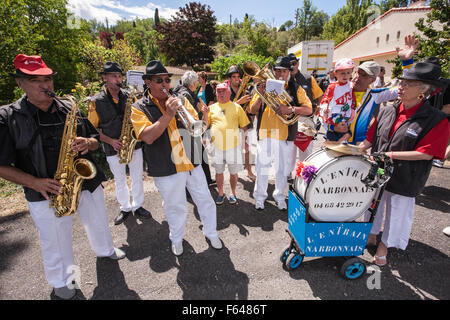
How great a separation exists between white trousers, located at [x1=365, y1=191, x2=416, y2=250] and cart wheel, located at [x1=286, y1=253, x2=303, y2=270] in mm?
1024

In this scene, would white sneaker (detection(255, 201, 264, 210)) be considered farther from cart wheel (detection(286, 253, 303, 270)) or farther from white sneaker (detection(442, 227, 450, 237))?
white sneaker (detection(442, 227, 450, 237))

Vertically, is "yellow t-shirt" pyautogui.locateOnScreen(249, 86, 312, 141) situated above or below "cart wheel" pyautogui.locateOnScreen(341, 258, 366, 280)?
above

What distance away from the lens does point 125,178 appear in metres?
4.02

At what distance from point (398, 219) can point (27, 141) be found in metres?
4.17

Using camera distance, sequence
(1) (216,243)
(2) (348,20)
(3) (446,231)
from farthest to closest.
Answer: (2) (348,20)
(3) (446,231)
(1) (216,243)

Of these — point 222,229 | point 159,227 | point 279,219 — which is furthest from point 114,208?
point 279,219

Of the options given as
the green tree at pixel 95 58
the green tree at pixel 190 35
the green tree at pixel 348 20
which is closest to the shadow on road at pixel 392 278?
the green tree at pixel 95 58

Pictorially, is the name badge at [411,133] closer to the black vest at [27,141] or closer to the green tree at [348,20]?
the black vest at [27,141]

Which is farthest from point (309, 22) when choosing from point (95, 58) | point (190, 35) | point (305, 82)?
point (305, 82)

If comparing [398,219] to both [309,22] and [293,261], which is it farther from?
[309,22]

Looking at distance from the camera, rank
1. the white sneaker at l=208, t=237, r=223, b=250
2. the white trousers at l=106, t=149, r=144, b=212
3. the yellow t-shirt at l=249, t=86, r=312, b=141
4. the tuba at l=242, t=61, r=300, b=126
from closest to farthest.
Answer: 1. the white sneaker at l=208, t=237, r=223, b=250
2. the tuba at l=242, t=61, r=300, b=126
3. the yellow t-shirt at l=249, t=86, r=312, b=141
4. the white trousers at l=106, t=149, r=144, b=212

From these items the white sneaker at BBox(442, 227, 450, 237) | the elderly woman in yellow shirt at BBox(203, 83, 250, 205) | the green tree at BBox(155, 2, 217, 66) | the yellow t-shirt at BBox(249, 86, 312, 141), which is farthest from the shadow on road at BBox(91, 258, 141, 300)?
the green tree at BBox(155, 2, 217, 66)

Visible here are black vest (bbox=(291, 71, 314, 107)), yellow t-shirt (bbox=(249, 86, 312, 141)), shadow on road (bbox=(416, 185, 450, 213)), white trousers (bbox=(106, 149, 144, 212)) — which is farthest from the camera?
black vest (bbox=(291, 71, 314, 107))

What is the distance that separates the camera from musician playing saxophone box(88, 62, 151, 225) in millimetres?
3643
